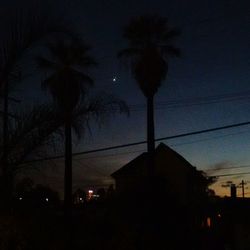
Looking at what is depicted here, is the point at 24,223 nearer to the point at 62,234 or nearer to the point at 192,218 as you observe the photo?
the point at 62,234

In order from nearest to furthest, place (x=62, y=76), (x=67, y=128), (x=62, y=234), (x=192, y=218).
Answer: (x=67, y=128) < (x=62, y=234) < (x=62, y=76) < (x=192, y=218)

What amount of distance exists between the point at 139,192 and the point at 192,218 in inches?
145

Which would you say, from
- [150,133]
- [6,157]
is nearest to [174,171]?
[150,133]

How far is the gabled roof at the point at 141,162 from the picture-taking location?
171 feet

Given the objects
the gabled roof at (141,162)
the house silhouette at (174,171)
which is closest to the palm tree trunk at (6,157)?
the house silhouette at (174,171)

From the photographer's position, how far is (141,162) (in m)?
53.2

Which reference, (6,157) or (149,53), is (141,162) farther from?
(6,157)

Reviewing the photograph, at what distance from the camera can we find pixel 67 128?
12.5 m

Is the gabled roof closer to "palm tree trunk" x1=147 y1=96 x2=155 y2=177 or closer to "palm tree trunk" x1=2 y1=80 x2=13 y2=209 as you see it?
"palm tree trunk" x1=147 y1=96 x2=155 y2=177

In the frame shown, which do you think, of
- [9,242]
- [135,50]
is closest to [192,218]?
[135,50]

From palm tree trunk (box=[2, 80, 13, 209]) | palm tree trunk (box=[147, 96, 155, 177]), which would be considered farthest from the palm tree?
palm tree trunk (box=[2, 80, 13, 209])

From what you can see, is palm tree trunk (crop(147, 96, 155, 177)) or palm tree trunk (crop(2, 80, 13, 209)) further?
palm tree trunk (crop(147, 96, 155, 177))

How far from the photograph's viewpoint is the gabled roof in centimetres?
5197

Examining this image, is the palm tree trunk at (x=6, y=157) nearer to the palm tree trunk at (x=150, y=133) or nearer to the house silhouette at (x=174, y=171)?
the palm tree trunk at (x=150, y=133)
